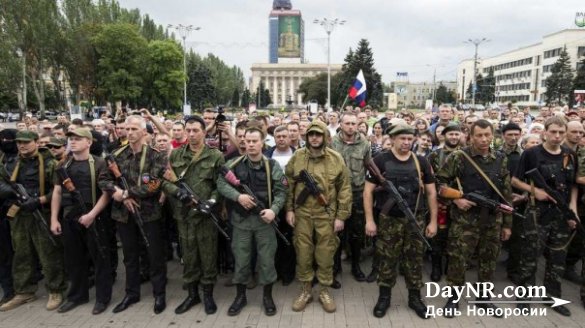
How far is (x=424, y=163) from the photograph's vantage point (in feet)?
14.2

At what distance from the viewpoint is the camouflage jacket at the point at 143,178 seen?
441 centimetres

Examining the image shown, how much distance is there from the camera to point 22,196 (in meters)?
4.54

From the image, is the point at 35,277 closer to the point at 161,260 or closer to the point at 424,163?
the point at 161,260

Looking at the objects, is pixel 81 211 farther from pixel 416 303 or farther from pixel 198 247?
pixel 416 303

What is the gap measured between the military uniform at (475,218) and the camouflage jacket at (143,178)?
326cm

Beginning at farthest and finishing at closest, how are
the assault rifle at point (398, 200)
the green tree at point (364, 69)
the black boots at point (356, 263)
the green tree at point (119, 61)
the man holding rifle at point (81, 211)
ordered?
the green tree at point (364, 69) < the green tree at point (119, 61) < the black boots at point (356, 263) < the man holding rifle at point (81, 211) < the assault rifle at point (398, 200)

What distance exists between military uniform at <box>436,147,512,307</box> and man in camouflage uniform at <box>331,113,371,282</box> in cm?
115

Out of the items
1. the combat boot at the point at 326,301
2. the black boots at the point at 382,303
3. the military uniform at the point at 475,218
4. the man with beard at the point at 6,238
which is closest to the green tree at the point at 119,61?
the man with beard at the point at 6,238

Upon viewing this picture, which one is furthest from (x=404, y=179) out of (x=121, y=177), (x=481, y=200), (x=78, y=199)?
(x=78, y=199)

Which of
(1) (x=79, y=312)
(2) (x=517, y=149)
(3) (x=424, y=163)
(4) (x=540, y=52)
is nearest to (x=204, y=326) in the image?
(1) (x=79, y=312)

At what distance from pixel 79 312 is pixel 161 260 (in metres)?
1.12

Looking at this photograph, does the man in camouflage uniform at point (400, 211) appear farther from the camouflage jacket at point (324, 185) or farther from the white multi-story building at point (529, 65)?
the white multi-story building at point (529, 65)

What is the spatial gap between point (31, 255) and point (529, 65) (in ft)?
344

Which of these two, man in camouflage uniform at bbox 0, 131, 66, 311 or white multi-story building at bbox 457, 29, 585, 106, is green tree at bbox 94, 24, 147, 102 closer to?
man in camouflage uniform at bbox 0, 131, 66, 311
